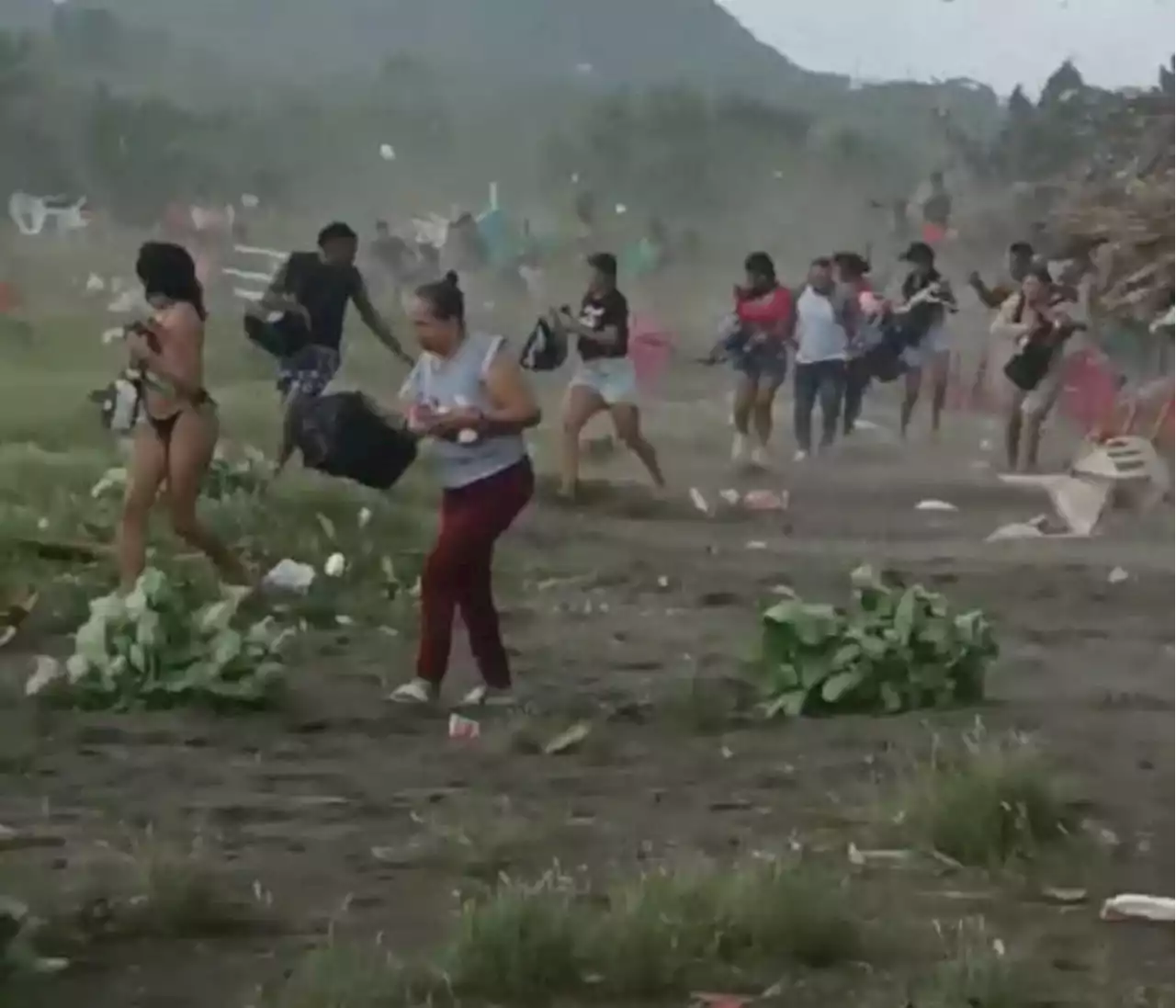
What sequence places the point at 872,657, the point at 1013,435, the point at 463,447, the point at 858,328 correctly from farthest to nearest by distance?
the point at 858,328, the point at 1013,435, the point at 872,657, the point at 463,447

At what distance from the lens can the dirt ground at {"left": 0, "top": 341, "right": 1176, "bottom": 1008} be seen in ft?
9.20

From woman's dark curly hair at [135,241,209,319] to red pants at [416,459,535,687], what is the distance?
0.96 meters

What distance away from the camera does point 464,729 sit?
4.02 m

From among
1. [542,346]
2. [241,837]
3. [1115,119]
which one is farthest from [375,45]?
[241,837]

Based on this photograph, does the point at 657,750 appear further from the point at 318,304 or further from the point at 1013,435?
the point at 1013,435

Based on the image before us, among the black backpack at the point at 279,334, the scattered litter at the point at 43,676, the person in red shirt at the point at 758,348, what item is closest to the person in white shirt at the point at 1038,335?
the person in red shirt at the point at 758,348

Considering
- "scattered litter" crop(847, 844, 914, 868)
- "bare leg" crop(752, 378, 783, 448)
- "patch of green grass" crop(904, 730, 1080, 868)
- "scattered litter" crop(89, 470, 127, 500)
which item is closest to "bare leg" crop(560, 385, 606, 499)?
"bare leg" crop(752, 378, 783, 448)

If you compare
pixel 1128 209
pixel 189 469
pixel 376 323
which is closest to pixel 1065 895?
pixel 189 469

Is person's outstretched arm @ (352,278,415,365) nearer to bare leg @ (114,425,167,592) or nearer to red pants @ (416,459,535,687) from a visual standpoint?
bare leg @ (114,425,167,592)

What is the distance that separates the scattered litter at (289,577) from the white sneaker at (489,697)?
3.18 ft

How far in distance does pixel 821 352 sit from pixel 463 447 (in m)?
2.48

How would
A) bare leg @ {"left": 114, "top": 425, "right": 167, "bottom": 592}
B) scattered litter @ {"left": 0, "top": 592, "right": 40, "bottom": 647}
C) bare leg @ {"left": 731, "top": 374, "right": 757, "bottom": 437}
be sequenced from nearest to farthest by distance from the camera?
scattered litter @ {"left": 0, "top": 592, "right": 40, "bottom": 647} < bare leg @ {"left": 114, "top": 425, "right": 167, "bottom": 592} < bare leg @ {"left": 731, "top": 374, "right": 757, "bottom": 437}

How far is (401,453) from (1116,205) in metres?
2.92

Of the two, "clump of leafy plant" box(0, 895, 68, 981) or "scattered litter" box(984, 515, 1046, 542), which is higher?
"scattered litter" box(984, 515, 1046, 542)
